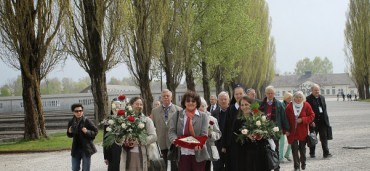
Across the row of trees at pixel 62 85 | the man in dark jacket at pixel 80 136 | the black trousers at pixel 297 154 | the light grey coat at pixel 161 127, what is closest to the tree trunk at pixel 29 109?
the man in dark jacket at pixel 80 136

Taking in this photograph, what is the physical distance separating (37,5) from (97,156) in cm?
743

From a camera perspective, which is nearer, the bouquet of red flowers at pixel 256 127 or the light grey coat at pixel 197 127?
the light grey coat at pixel 197 127

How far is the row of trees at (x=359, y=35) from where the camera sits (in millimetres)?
52625

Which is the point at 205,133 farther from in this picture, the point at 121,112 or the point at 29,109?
the point at 29,109

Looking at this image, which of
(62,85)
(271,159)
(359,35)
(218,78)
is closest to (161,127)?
(271,159)

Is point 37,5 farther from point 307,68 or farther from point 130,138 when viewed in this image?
point 307,68

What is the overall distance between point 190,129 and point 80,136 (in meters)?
2.96

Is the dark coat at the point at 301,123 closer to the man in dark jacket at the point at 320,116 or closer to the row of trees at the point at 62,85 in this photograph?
the man in dark jacket at the point at 320,116

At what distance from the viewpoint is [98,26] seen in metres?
20.2

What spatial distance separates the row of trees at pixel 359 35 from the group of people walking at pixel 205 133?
4613 cm

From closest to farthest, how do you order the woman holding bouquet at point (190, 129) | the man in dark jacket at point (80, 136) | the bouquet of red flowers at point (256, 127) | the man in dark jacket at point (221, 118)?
the woman holding bouquet at point (190, 129) → the bouquet of red flowers at point (256, 127) → the man in dark jacket at point (221, 118) → the man in dark jacket at point (80, 136)

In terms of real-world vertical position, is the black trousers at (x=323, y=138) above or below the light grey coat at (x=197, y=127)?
below

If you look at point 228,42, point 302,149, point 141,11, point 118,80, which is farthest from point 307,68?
point 302,149

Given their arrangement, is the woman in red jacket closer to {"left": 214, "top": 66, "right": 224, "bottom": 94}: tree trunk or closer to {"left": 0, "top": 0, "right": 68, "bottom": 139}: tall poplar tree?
{"left": 0, "top": 0, "right": 68, "bottom": 139}: tall poplar tree
